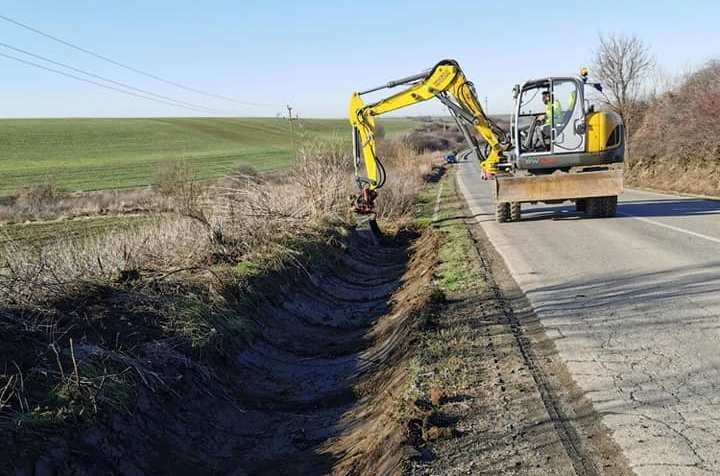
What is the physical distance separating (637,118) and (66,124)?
7176cm

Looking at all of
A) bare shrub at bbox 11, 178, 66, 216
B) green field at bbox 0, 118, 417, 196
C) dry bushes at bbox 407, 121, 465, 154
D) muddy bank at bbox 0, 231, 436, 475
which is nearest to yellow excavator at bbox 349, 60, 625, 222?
muddy bank at bbox 0, 231, 436, 475

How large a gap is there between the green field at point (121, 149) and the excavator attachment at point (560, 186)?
18.7 metres

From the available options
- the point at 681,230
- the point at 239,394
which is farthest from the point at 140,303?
the point at 681,230

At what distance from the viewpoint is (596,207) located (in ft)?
49.6

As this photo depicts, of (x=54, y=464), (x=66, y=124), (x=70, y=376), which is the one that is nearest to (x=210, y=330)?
(x=70, y=376)

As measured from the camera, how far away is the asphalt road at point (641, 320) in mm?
4168

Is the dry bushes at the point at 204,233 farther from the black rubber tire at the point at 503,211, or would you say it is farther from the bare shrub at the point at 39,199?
the bare shrub at the point at 39,199

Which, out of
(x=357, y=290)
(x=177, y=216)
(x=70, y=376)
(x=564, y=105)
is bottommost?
(x=357, y=290)

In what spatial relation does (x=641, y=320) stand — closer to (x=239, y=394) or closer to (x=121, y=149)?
(x=239, y=394)

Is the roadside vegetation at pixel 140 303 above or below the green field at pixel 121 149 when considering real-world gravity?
below

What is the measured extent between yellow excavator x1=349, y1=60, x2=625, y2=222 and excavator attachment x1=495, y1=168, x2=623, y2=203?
2 cm

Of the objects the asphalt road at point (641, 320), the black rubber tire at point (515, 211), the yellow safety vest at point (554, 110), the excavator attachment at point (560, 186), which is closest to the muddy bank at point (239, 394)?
the asphalt road at point (641, 320)

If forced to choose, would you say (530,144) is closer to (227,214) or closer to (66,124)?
(227,214)

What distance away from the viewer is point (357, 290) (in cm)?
1187
